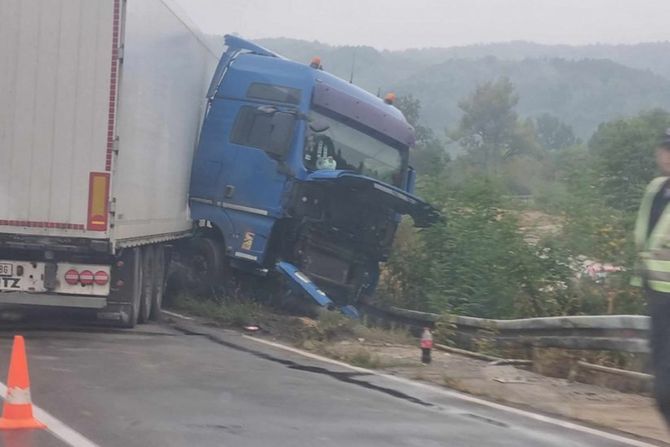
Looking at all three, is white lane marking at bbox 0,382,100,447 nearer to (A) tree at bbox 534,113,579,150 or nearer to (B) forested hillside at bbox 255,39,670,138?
(A) tree at bbox 534,113,579,150

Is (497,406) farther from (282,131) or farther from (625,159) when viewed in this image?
(625,159)

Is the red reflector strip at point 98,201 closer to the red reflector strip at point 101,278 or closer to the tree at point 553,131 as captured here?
the red reflector strip at point 101,278

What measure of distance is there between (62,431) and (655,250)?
372 centimetres

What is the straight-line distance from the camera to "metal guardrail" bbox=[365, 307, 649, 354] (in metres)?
9.06

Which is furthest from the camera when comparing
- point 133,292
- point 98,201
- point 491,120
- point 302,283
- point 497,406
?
point 491,120

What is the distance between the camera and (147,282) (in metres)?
13.2

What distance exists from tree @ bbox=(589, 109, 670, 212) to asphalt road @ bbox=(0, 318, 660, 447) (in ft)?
19.2

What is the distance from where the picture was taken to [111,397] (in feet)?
24.9

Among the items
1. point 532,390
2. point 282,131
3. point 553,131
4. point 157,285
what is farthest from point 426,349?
point 553,131

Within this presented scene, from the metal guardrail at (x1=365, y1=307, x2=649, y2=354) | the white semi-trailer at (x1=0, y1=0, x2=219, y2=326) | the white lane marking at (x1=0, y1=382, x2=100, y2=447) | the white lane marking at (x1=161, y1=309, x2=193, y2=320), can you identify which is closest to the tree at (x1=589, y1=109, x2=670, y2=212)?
the metal guardrail at (x1=365, y1=307, x2=649, y2=354)

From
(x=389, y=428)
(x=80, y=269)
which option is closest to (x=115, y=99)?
(x=80, y=269)

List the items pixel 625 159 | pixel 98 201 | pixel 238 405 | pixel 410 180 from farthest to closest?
pixel 410 180, pixel 625 159, pixel 98 201, pixel 238 405

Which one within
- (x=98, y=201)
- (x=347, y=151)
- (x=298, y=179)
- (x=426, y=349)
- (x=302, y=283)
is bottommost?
(x=426, y=349)

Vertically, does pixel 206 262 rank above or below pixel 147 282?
above
